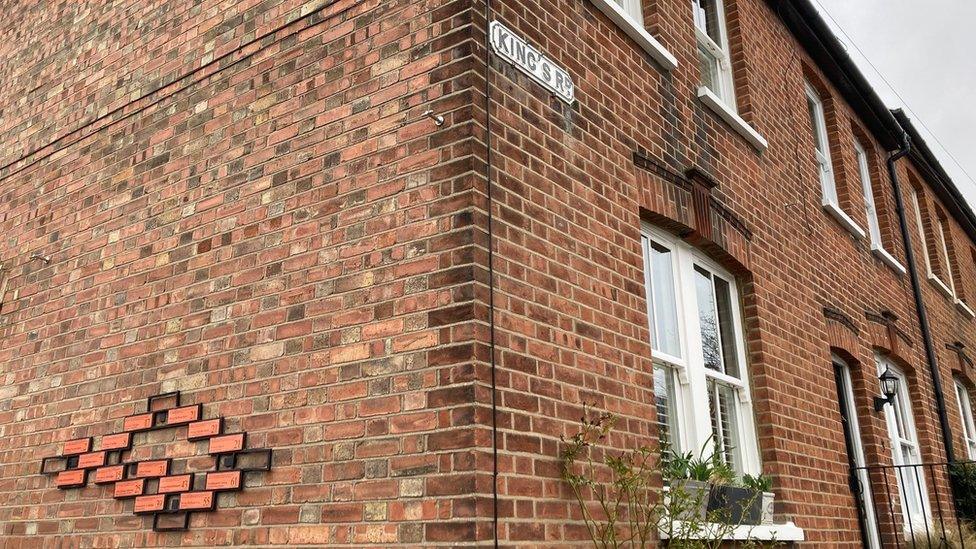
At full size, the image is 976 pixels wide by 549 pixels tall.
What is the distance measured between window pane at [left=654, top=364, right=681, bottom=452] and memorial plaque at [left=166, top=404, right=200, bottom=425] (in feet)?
8.43

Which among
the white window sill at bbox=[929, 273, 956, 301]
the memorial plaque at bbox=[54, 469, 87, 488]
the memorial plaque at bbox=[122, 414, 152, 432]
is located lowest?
the memorial plaque at bbox=[54, 469, 87, 488]

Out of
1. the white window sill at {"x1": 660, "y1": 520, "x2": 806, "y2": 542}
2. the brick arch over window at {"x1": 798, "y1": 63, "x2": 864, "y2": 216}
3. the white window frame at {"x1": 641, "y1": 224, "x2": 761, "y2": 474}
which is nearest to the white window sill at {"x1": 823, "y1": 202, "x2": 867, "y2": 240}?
the brick arch over window at {"x1": 798, "y1": 63, "x2": 864, "y2": 216}

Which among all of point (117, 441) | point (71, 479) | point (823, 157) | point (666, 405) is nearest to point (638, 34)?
point (666, 405)

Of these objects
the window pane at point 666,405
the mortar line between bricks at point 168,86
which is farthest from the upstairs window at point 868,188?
the mortar line between bricks at point 168,86

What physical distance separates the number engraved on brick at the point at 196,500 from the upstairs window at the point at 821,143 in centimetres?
742

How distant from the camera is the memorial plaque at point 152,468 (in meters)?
4.19

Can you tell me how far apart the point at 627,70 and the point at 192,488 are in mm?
3556

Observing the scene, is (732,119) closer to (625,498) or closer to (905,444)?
(625,498)

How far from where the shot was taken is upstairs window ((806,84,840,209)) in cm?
921

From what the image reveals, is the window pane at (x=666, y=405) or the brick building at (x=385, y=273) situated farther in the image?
the window pane at (x=666, y=405)

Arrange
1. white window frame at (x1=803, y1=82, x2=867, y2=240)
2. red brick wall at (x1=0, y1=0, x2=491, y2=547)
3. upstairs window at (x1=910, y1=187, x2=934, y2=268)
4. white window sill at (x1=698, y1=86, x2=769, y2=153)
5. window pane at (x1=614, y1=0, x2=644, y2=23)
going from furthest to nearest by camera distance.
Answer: upstairs window at (x1=910, y1=187, x2=934, y2=268) → white window frame at (x1=803, y1=82, x2=867, y2=240) → white window sill at (x1=698, y1=86, x2=769, y2=153) → window pane at (x1=614, y1=0, x2=644, y2=23) → red brick wall at (x1=0, y1=0, x2=491, y2=547)

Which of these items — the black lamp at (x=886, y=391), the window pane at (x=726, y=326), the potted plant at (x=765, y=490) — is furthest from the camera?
the black lamp at (x=886, y=391)

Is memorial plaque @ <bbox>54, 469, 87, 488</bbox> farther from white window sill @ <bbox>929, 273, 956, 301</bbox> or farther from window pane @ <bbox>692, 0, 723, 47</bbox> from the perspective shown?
white window sill @ <bbox>929, 273, 956, 301</bbox>

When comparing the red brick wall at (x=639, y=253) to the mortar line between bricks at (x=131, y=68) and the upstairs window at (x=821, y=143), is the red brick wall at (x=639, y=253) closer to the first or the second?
the upstairs window at (x=821, y=143)
